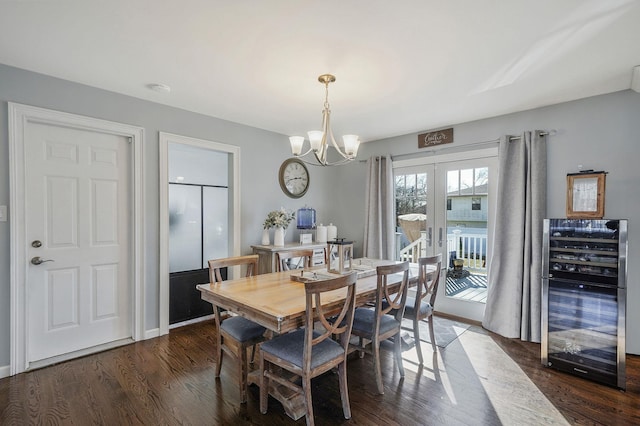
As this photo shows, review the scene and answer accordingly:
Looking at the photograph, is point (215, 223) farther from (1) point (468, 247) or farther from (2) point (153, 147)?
(1) point (468, 247)

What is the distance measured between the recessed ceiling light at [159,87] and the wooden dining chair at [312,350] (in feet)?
7.84

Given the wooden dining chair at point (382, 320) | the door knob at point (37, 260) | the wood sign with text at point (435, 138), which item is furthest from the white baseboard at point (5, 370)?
Result: the wood sign with text at point (435, 138)

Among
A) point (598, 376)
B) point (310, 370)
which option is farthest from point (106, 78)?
point (598, 376)

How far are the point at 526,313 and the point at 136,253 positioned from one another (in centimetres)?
417

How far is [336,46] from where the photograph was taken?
2.15 m

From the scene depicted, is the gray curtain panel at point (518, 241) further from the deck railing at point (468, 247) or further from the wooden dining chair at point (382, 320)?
the wooden dining chair at point (382, 320)

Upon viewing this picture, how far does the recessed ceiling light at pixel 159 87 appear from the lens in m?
2.82

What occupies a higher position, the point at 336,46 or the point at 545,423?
the point at 336,46

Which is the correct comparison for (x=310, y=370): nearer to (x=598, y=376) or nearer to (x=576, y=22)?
(x=598, y=376)

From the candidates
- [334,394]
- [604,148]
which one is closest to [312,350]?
[334,394]

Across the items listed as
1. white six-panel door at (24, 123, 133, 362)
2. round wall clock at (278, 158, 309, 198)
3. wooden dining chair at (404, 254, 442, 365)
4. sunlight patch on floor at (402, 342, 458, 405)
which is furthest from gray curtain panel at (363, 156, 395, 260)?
white six-panel door at (24, 123, 133, 362)

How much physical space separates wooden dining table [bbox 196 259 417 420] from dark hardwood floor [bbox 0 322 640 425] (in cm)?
12

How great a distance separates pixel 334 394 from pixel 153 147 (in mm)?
2979

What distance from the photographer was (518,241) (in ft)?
11.0
